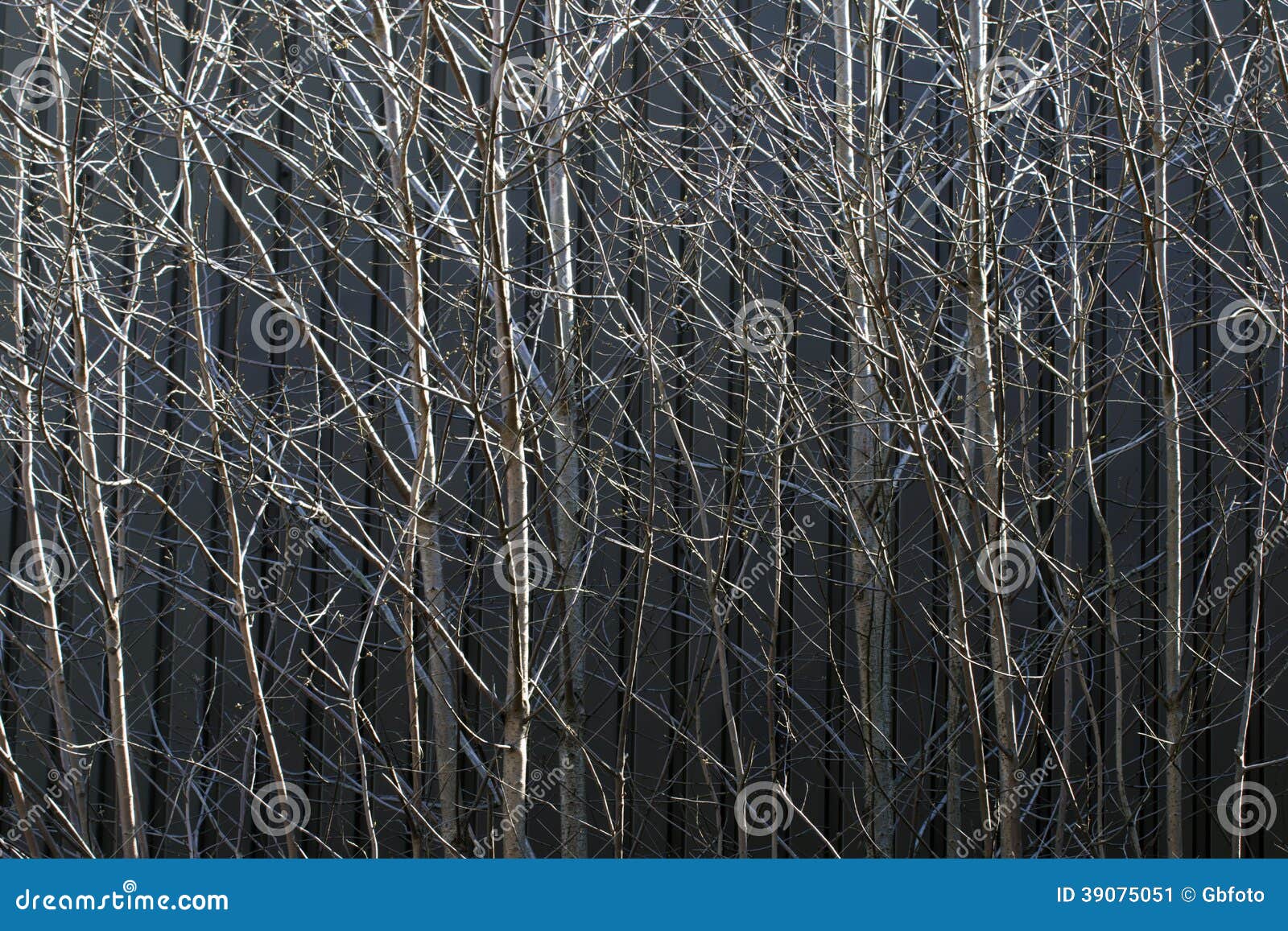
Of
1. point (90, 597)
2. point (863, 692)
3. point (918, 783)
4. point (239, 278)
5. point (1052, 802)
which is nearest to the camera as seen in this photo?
point (239, 278)

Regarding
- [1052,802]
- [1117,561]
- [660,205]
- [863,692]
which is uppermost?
[660,205]

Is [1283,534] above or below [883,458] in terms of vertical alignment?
below

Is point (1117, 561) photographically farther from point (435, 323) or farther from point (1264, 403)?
point (435, 323)

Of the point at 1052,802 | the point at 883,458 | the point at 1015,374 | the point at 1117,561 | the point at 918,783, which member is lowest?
the point at 1052,802

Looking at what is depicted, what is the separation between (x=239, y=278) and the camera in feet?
9.38

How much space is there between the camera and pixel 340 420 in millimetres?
4648

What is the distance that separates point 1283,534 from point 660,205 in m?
2.46

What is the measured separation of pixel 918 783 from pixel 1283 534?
153cm

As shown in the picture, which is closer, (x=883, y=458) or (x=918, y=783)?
(x=918, y=783)

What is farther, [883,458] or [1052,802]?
[1052,802]

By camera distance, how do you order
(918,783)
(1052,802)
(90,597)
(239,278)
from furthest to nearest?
1. (90,597)
2. (1052,802)
3. (918,783)
4. (239,278)

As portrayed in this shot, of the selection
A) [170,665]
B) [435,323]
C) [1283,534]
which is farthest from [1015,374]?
[170,665]

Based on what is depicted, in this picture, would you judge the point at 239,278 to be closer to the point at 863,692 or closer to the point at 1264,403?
the point at 863,692

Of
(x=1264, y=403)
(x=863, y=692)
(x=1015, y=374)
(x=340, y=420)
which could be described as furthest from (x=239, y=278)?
(x=1264, y=403)
